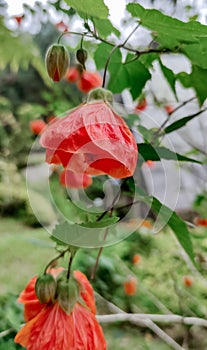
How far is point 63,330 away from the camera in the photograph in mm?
305

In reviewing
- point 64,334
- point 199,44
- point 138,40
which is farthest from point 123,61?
point 138,40

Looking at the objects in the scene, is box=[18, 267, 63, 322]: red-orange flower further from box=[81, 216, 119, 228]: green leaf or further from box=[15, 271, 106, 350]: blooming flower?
box=[81, 216, 119, 228]: green leaf

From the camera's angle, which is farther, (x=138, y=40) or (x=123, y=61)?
(x=138, y=40)

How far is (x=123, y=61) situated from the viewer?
40 cm

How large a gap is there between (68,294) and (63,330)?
28 mm

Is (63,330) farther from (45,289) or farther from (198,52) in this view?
(198,52)

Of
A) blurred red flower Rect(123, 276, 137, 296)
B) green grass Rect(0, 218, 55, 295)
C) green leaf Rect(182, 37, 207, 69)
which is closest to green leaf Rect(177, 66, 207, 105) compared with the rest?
green leaf Rect(182, 37, 207, 69)

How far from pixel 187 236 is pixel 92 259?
3.31 ft

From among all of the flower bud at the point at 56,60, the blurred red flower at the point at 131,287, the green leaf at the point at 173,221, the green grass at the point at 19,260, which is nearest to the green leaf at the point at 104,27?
the flower bud at the point at 56,60

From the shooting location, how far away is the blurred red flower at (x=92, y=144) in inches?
9.1

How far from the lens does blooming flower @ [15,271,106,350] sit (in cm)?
29

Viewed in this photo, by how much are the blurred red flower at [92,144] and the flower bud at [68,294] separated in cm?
11

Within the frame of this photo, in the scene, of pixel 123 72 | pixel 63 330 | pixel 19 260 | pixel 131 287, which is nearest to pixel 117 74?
pixel 123 72

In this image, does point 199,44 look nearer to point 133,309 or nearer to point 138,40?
point 138,40
